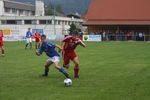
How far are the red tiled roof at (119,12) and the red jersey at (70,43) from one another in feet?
149

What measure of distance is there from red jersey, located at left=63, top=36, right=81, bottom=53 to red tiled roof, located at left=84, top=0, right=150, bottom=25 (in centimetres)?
4539

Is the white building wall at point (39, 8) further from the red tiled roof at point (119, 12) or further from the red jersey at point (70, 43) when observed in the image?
the red jersey at point (70, 43)

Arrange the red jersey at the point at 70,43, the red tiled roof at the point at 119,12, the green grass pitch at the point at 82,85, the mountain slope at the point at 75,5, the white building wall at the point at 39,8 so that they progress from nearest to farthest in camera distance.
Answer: the green grass pitch at the point at 82,85, the red jersey at the point at 70,43, the red tiled roof at the point at 119,12, the white building wall at the point at 39,8, the mountain slope at the point at 75,5

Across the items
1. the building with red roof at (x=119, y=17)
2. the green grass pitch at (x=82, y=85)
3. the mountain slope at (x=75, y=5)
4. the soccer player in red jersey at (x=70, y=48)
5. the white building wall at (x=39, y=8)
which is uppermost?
the mountain slope at (x=75, y=5)

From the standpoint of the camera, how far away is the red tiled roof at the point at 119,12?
190ft

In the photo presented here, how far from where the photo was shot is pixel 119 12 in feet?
194

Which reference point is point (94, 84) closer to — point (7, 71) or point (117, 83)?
point (117, 83)

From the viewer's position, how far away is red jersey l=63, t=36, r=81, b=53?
12.5 m

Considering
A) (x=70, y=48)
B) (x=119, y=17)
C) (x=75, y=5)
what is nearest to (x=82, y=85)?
(x=70, y=48)

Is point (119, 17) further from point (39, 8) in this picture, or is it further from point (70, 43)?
point (39, 8)

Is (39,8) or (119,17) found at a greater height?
(39,8)

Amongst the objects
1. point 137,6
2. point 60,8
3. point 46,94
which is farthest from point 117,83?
point 60,8

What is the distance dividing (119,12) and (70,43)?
4743 centimetres

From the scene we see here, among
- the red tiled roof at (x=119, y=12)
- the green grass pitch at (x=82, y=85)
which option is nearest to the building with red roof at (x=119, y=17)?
the red tiled roof at (x=119, y=12)
